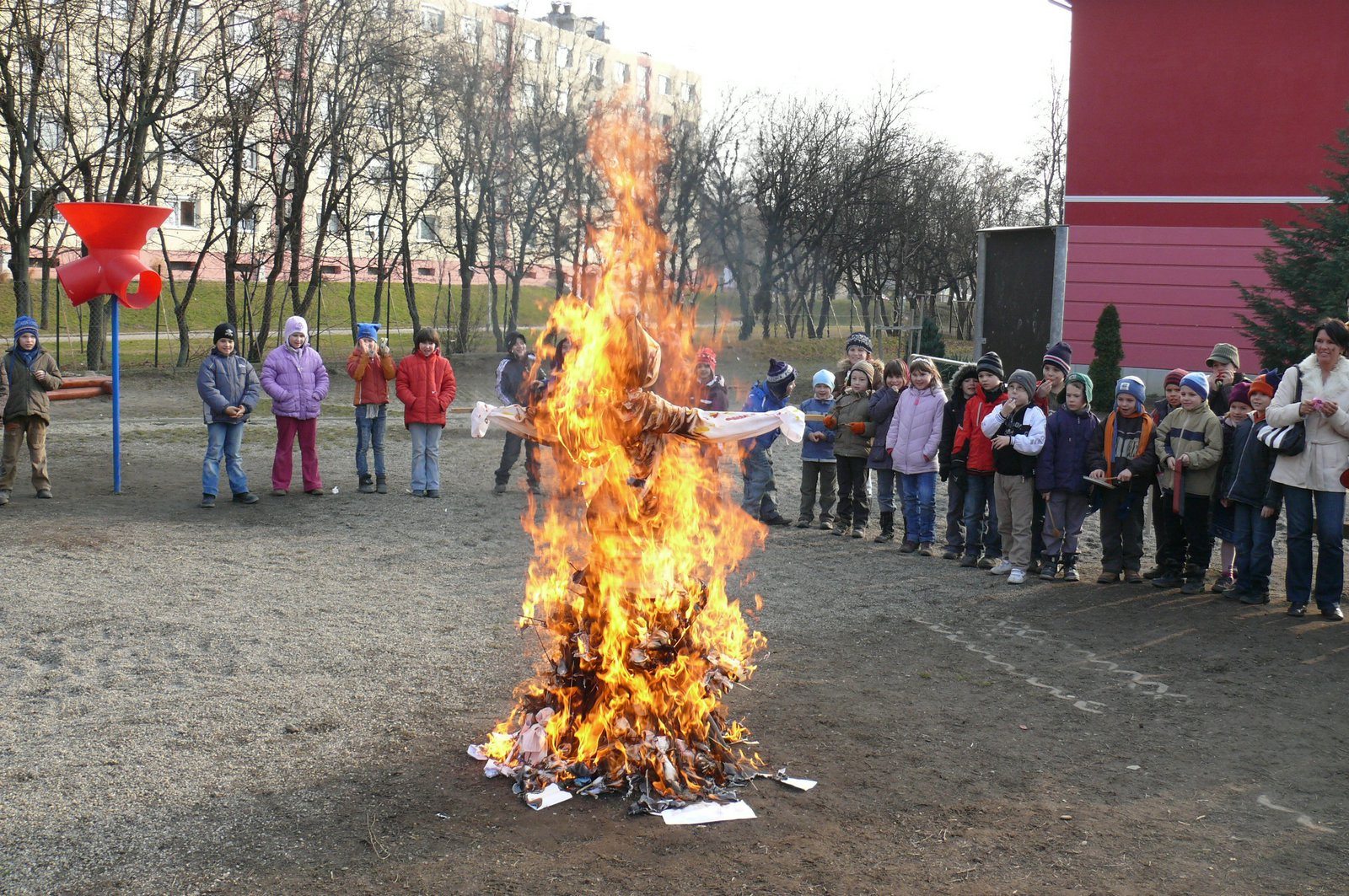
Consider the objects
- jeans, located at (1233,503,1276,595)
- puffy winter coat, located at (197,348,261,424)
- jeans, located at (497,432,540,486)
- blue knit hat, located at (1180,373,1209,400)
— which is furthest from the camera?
jeans, located at (497,432,540,486)

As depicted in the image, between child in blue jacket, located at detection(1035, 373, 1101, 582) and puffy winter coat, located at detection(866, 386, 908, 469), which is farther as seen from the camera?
puffy winter coat, located at detection(866, 386, 908, 469)

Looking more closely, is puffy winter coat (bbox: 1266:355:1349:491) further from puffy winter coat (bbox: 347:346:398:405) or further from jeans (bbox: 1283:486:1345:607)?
puffy winter coat (bbox: 347:346:398:405)

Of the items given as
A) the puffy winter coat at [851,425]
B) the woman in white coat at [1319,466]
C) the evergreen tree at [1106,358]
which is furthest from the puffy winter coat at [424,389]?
the evergreen tree at [1106,358]

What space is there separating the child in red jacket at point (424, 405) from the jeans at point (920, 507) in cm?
565

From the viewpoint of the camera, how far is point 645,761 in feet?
17.4

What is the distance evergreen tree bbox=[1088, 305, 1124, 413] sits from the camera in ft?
76.0

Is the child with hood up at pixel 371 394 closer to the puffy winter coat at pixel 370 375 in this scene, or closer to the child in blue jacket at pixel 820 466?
the puffy winter coat at pixel 370 375

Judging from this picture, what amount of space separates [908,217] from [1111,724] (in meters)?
36.1

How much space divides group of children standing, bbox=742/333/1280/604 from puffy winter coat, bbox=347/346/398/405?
6024 mm

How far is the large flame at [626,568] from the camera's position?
527 cm

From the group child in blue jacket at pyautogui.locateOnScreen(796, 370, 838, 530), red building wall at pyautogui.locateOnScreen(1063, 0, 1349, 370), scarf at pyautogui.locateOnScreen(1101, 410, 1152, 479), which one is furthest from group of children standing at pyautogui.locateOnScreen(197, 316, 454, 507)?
red building wall at pyautogui.locateOnScreen(1063, 0, 1349, 370)

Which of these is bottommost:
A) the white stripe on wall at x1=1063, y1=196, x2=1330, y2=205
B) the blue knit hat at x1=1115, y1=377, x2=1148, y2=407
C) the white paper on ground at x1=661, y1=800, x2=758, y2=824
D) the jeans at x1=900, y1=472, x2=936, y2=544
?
the white paper on ground at x1=661, y1=800, x2=758, y2=824

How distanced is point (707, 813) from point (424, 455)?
939cm

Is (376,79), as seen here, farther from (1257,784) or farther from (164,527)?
(1257,784)
